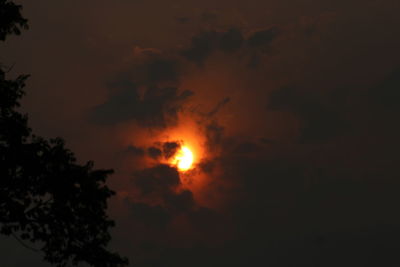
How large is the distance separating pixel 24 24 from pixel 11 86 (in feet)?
6.26

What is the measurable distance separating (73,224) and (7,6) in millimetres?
6553

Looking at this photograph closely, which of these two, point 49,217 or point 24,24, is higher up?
point 24,24

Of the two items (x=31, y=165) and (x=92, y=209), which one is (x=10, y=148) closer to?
(x=31, y=165)

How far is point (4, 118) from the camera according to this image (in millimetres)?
12242

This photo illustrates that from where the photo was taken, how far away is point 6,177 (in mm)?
11594

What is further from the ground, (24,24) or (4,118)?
(24,24)

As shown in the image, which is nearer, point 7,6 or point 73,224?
point 73,224

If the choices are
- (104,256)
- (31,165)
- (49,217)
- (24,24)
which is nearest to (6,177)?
(31,165)

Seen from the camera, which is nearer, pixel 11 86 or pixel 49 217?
pixel 49 217

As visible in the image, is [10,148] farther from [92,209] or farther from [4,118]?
[92,209]

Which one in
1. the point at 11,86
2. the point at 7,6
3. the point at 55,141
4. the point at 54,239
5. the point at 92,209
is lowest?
the point at 54,239

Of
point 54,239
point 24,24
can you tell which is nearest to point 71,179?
point 54,239

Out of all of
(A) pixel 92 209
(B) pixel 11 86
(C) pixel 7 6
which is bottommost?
(A) pixel 92 209

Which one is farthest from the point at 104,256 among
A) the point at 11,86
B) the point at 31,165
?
the point at 11,86
